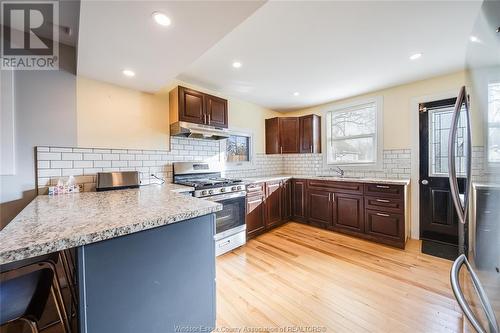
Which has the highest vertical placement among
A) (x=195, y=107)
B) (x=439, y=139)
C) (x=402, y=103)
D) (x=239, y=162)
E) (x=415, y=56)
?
(x=415, y=56)

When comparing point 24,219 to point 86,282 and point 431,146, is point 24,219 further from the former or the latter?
point 431,146

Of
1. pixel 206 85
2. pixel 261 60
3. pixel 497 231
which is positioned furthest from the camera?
pixel 206 85

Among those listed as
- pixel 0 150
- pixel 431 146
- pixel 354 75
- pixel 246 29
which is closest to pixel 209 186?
pixel 246 29

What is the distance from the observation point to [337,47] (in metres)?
2.04

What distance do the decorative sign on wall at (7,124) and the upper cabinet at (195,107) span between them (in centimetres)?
142

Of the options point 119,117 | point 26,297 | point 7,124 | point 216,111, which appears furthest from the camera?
point 216,111

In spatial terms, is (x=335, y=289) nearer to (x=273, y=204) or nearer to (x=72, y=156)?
(x=273, y=204)

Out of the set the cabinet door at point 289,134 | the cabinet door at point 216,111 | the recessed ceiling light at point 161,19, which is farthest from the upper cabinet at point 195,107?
the cabinet door at point 289,134

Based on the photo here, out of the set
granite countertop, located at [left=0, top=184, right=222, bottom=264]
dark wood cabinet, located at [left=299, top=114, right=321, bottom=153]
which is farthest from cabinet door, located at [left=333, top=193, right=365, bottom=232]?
granite countertop, located at [left=0, top=184, right=222, bottom=264]

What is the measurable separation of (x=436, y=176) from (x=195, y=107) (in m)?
3.51

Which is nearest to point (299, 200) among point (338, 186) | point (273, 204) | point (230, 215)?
point (273, 204)

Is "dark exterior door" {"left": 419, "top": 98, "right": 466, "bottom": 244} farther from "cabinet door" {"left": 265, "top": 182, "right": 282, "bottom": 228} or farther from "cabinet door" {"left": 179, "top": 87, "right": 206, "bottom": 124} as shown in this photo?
"cabinet door" {"left": 179, "top": 87, "right": 206, "bottom": 124}

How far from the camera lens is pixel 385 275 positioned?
6.66 ft

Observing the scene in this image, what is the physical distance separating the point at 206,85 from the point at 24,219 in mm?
2574
